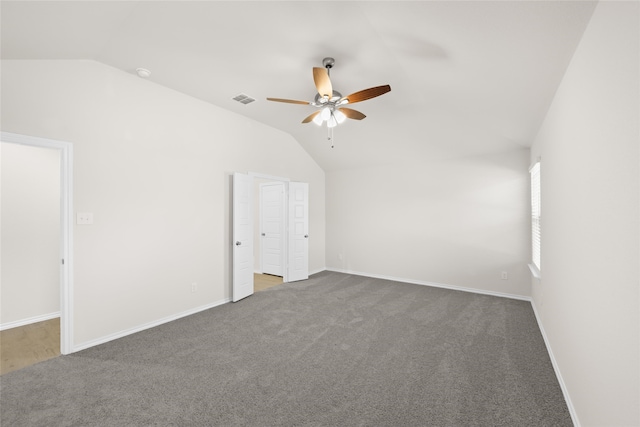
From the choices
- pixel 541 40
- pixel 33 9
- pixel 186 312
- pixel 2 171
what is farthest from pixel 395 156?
pixel 2 171

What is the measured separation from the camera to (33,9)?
1910 mm

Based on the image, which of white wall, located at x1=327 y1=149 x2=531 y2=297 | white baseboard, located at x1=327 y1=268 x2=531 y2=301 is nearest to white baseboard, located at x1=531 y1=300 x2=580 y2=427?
white baseboard, located at x1=327 y1=268 x2=531 y2=301

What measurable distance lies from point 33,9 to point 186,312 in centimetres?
340

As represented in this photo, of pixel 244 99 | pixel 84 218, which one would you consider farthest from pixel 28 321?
pixel 244 99

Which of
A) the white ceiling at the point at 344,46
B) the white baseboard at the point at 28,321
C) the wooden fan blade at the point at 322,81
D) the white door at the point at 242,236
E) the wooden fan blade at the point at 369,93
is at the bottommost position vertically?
the white baseboard at the point at 28,321

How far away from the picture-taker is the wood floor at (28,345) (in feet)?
8.56

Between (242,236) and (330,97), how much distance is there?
8.95ft

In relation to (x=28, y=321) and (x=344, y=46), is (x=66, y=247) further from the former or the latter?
(x=344, y=46)

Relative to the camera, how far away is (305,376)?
2363mm

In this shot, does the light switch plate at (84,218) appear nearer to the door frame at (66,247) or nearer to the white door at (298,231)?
the door frame at (66,247)

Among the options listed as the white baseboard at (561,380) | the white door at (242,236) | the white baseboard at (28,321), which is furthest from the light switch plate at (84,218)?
the white baseboard at (561,380)

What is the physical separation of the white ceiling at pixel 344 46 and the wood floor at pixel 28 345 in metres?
2.83

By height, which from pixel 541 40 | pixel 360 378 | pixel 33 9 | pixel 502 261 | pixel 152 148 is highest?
pixel 33 9

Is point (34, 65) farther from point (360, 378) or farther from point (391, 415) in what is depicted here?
point (391, 415)
